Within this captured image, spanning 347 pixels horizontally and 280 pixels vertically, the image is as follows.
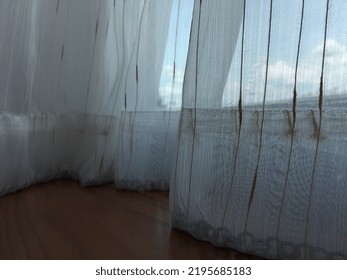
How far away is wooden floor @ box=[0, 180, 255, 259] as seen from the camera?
750 mm

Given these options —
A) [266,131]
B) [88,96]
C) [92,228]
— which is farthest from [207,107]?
[88,96]

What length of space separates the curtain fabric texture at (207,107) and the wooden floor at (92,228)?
0.22 feet

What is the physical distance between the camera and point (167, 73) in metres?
1.26

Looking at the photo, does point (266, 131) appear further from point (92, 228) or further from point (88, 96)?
point (88, 96)

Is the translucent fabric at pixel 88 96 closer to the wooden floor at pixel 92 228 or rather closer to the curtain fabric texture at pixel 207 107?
the curtain fabric texture at pixel 207 107

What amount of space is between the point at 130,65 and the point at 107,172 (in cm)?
51

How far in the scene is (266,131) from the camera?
29.0 inches

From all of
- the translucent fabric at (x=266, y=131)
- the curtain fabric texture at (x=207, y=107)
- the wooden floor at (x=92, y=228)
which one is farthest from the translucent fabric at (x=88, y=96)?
the translucent fabric at (x=266, y=131)

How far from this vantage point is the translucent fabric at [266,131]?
66 centimetres

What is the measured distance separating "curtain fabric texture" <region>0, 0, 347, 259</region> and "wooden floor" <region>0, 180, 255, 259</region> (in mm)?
68

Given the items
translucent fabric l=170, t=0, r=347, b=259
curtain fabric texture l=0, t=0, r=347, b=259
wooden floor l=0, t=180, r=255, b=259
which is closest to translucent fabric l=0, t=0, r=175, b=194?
curtain fabric texture l=0, t=0, r=347, b=259

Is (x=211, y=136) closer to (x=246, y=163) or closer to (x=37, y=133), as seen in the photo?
(x=246, y=163)

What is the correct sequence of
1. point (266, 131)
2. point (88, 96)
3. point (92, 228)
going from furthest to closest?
point (88, 96), point (92, 228), point (266, 131)

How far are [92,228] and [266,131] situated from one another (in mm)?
593
